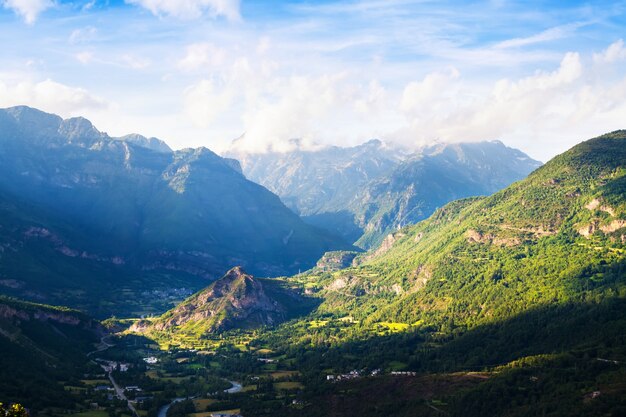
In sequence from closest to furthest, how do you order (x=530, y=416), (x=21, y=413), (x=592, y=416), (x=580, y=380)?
(x=21, y=413) → (x=592, y=416) → (x=530, y=416) → (x=580, y=380)

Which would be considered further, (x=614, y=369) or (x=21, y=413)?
(x=614, y=369)

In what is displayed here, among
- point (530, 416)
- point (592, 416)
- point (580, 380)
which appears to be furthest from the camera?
point (580, 380)

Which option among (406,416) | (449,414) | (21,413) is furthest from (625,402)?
(21,413)

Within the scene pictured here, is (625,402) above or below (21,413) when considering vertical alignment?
below

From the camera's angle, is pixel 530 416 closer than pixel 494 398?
Yes

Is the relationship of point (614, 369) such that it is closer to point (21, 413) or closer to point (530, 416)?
point (530, 416)

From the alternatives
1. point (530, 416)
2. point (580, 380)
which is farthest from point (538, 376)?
point (530, 416)

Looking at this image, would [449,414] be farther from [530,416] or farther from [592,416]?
[592,416]

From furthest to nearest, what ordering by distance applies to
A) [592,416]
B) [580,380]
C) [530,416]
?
[580,380] < [530,416] < [592,416]

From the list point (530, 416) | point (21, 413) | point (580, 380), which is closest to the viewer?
point (21, 413)
